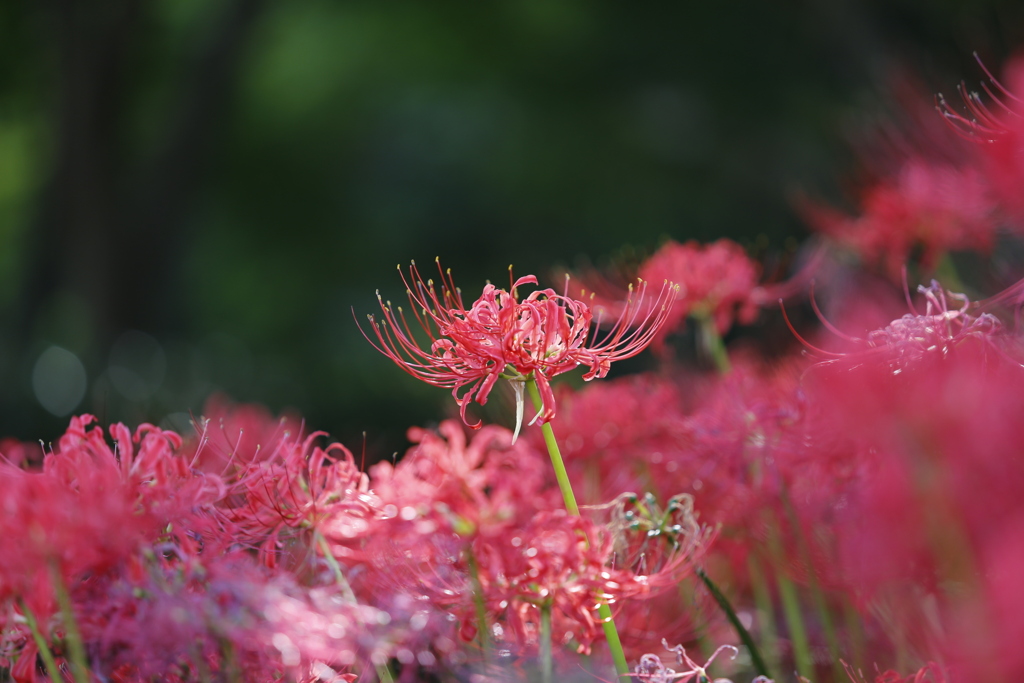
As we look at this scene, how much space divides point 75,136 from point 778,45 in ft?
13.0

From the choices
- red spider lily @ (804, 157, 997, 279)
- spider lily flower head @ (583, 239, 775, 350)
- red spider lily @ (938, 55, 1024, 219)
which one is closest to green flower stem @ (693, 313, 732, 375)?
spider lily flower head @ (583, 239, 775, 350)

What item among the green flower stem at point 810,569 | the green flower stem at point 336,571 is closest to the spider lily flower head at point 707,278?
the green flower stem at point 810,569

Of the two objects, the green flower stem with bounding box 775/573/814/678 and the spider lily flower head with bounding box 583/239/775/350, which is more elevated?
the spider lily flower head with bounding box 583/239/775/350

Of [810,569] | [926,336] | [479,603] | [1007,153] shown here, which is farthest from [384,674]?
[1007,153]

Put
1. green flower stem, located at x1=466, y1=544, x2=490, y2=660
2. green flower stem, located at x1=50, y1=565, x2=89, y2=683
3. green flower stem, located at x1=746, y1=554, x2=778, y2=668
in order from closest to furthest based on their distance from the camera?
green flower stem, located at x1=50, y1=565, x2=89, y2=683 → green flower stem, located at x1=466, y1=544, x2=490, y2=660 → green flower stem, located at x1=746, y1=554, x2=778, y2=668

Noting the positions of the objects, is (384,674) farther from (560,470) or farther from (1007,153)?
(1007,153)

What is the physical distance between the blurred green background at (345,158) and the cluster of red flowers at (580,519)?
2.35m

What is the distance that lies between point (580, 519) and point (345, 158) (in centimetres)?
576

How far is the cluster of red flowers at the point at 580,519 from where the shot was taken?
60cm

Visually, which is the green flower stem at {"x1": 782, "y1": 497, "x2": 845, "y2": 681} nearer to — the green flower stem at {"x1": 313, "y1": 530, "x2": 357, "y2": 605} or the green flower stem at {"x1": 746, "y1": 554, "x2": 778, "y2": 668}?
the green flower stem at {"x1": 746, "y1": 554, "x2": 778, "y2": 668}

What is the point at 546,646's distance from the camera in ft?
2.28

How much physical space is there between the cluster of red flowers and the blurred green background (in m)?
2.35

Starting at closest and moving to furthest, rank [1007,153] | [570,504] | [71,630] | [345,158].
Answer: [71,630] → [570,504] → [1007,153] → [345,158]

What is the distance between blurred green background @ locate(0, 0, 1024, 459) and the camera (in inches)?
163
